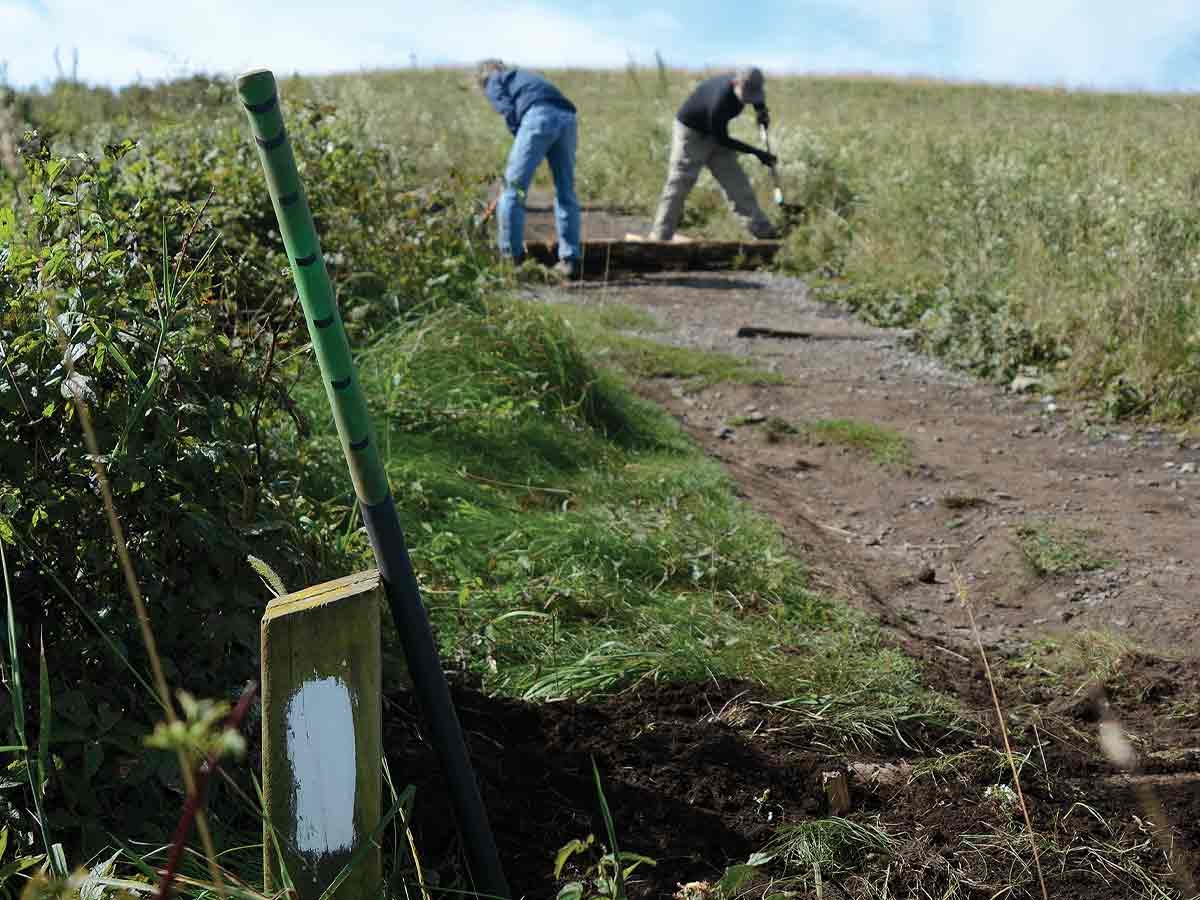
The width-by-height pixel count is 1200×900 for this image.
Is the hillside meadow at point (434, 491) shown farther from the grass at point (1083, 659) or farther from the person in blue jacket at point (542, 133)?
the person in blue jacket at point (542, 133)

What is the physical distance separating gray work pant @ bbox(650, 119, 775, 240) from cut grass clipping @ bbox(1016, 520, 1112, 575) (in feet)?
24.1

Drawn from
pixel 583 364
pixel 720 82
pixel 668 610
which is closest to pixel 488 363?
pixel 583 364

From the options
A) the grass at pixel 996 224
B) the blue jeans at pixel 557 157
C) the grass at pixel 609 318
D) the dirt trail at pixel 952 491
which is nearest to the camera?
the dirt trail at pixel 952 491

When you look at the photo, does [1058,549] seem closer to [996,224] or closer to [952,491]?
[952,491]

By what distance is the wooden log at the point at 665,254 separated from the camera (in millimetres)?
10141

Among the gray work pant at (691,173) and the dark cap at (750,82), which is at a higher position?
the dark cap at (750,82)

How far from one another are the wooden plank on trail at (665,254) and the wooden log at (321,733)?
8515mm

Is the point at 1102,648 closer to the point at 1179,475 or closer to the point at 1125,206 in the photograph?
the point at 1179,475

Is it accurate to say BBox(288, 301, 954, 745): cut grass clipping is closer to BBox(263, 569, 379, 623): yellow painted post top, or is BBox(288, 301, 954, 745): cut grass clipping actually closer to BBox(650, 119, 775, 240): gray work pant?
BBox(263, 569, 379, 623): yellow painted post top

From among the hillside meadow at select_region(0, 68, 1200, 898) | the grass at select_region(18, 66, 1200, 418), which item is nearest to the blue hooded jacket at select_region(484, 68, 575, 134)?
the grass at select_region(18, 66, 1200, 418)

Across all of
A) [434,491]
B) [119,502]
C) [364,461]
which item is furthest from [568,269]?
[364,461]

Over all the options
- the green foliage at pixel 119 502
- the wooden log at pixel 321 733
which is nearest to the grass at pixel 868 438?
the green foliage at pixel 119 502

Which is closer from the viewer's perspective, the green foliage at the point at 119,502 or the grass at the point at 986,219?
the green foliage at the point at 119,502

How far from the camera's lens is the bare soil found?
2188 mm
